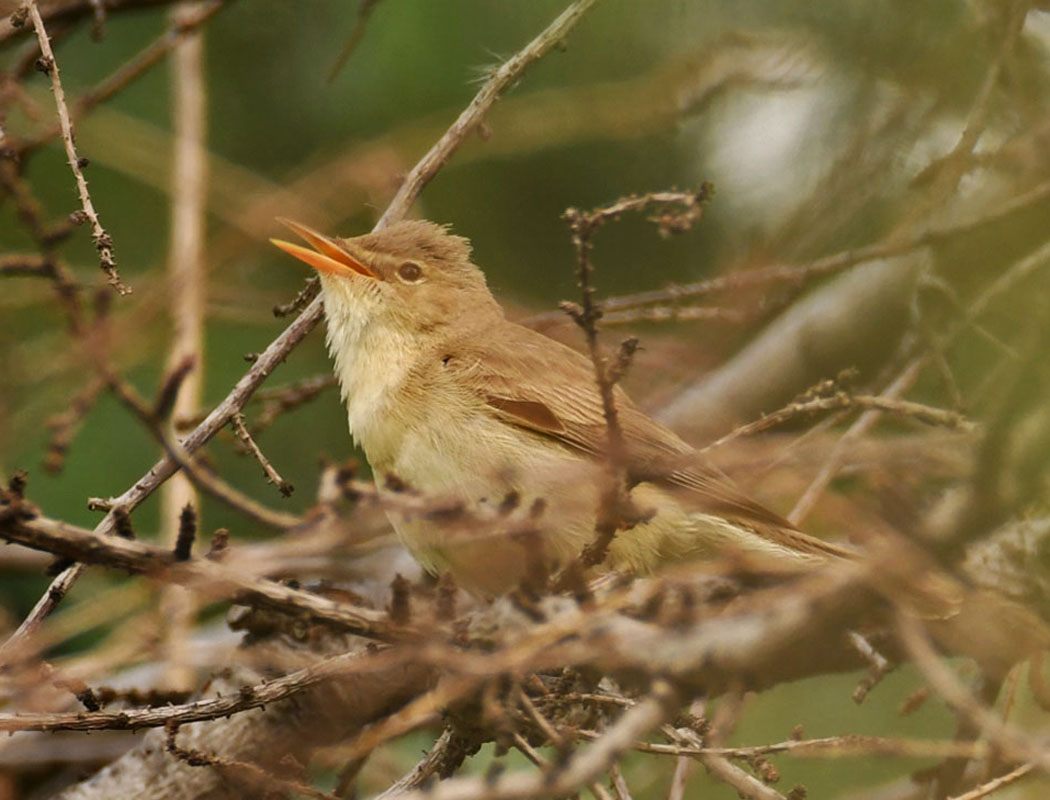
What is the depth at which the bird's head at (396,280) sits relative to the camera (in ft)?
13.5

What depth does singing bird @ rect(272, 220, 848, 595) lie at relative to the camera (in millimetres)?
3273

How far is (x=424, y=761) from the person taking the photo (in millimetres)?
2789

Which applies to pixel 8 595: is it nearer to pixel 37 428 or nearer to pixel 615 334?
pixel 37 428

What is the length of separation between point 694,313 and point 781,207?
98 centimetres

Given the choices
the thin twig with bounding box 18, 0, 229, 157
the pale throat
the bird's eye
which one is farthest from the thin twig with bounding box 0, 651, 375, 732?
the thin twig with bounding box 18, 0, 229, 157

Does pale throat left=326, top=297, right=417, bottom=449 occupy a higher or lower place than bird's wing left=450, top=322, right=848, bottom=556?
higher

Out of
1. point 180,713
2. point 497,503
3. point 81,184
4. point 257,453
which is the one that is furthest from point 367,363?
point 180,713

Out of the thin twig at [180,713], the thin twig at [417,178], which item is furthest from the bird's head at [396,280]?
the thin twig at [180,713]

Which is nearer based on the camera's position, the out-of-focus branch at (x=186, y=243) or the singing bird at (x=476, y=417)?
the singing bird at (x=476, y=417)

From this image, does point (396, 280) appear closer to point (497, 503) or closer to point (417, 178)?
point (417, 178)

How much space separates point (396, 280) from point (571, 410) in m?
0.86

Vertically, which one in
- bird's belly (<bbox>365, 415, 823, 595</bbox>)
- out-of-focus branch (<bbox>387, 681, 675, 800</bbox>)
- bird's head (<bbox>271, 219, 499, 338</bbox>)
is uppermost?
bird's head (<bbox>271, 219, 499, 338</bbox>)

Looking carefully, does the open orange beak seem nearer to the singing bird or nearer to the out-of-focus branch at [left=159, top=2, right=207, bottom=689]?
the singing bird

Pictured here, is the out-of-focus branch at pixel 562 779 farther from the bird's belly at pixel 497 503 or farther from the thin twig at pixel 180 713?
the bird's belly at pixel 497 503
